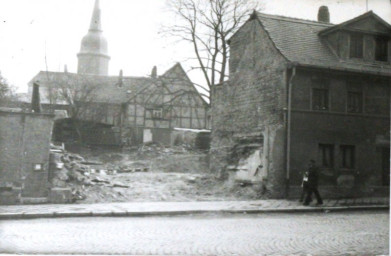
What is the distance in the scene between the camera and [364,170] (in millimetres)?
19438

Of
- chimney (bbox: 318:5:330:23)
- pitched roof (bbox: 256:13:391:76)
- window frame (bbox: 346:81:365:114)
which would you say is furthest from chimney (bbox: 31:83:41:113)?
chimney (bbox: 318:5:330:23)

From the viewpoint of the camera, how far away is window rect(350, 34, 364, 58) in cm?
2042

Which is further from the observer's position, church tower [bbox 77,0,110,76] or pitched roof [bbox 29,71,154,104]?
church tower [bbox 77,0,110,76]

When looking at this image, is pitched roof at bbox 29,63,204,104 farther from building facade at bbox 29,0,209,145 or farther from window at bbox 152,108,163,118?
window at bbox 152,108,163,118

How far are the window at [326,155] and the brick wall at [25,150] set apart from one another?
37.3ft

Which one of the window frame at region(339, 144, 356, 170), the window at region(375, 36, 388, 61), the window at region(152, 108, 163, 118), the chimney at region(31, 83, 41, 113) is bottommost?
the window frame at region(339, 144, 356, 170)

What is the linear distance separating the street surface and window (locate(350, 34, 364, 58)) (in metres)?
9.80

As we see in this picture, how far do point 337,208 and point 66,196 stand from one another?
951 cm

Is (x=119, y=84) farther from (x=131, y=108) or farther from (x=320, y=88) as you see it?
(x=320, y=88)

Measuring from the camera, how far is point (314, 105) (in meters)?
19.0

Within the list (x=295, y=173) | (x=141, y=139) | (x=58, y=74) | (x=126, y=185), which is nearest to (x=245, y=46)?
(x=295, y=173)

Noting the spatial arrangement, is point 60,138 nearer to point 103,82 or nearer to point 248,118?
point 103,82

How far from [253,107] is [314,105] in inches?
113

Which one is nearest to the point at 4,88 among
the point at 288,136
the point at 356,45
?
the point at 288,136
